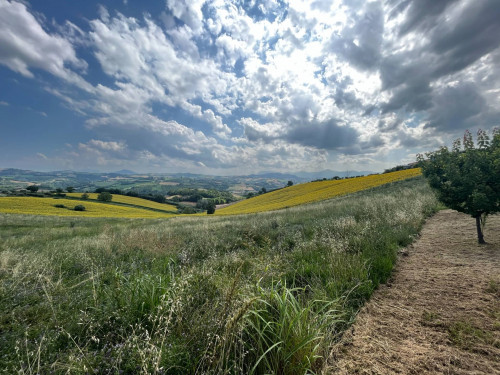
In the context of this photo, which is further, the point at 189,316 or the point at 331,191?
the point at 331,191

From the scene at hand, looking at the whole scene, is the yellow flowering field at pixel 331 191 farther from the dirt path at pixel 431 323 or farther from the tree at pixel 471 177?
the dirt path at pixel 431 323

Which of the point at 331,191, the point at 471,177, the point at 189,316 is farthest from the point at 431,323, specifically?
the point at 331,191

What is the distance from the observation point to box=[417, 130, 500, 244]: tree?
5930mm

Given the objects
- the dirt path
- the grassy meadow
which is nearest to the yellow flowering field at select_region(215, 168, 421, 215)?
the dirt path

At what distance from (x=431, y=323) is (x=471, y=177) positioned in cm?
562

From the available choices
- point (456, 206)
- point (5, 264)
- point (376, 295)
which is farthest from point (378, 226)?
point (5, 264)

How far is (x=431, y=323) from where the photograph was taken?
3027 mm

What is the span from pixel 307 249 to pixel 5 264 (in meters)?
7.61

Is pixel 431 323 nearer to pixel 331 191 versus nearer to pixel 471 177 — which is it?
pixel 471 177

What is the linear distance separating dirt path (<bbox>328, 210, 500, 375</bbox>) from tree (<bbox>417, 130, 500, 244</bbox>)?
1.54 m

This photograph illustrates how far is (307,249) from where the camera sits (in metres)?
5.96

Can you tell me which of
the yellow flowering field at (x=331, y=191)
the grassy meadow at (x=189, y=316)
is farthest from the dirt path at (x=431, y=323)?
the yellow flowering field at (x=331, y=191)

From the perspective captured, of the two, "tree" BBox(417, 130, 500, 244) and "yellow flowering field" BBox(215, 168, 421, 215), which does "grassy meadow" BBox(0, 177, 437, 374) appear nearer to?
"tree" BBox(417, 130, 500, 244)

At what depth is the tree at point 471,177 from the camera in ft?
19.5
